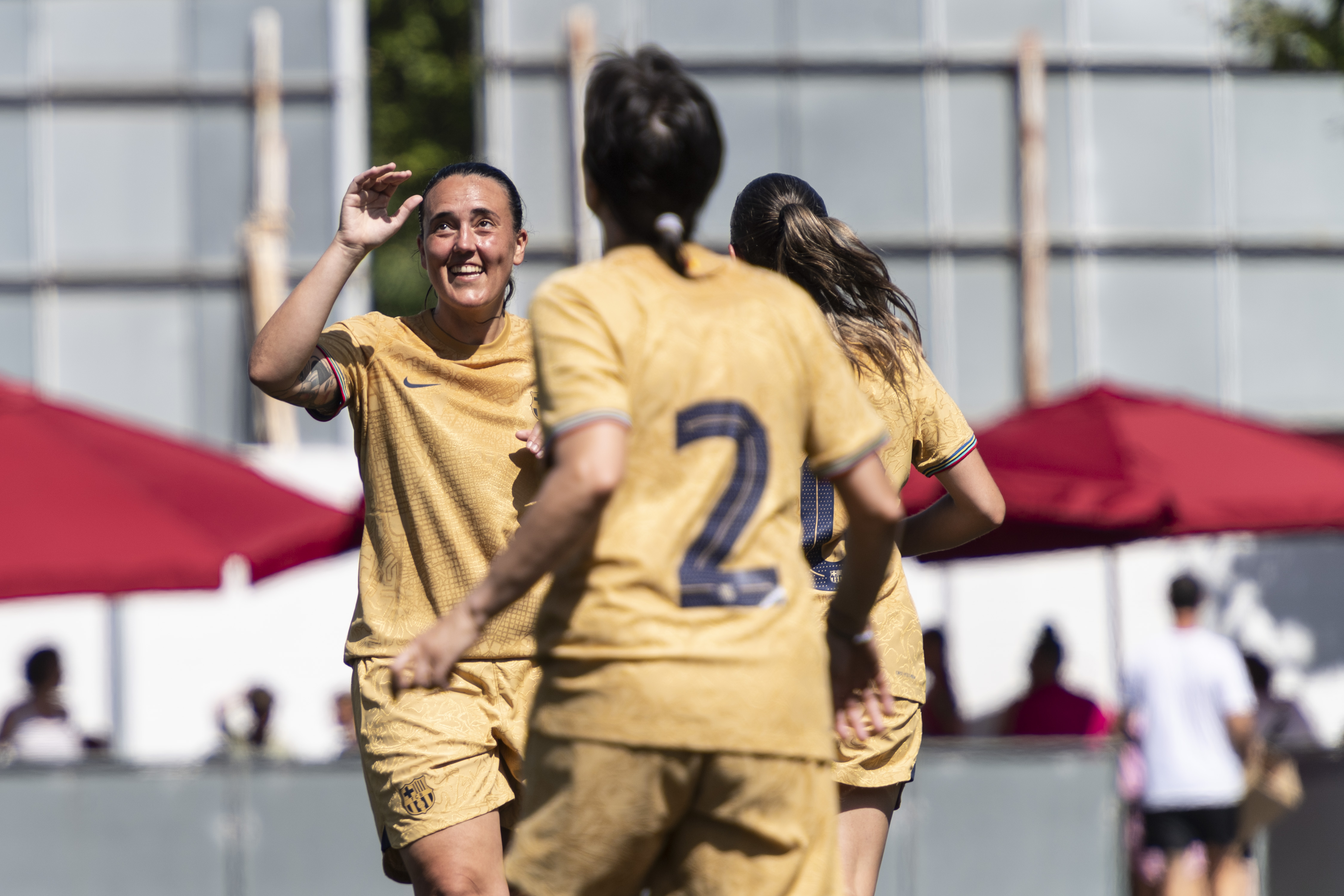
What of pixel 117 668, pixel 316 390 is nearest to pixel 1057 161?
pixel 117 668

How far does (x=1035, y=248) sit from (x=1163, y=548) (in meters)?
3.24

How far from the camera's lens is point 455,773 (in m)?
3.58

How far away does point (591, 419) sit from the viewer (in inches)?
91.9

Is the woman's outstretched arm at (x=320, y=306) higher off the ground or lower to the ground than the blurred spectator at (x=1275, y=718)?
higher

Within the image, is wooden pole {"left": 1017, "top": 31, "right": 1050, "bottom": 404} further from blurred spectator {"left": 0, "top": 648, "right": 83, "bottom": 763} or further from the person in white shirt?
blurred spectator {"left": 0, "top": 648, "right": 83, "bottom": 763}

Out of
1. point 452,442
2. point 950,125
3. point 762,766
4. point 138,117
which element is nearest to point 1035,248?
point 950,125

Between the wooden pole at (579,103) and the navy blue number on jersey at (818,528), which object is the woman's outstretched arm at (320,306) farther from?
the wooden pole at (579,103)

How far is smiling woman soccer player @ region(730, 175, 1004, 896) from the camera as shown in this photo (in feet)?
12.0

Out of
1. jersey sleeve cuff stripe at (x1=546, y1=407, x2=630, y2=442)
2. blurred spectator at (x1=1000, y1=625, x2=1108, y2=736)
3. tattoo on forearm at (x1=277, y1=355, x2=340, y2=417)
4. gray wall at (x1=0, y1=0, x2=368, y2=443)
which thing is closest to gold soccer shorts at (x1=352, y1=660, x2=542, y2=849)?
tattoo on forearm at (x1=277, y1=355, x2=340, y2=417)

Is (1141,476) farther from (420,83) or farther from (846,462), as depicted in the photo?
(420,83)

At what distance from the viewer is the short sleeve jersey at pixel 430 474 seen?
11.9 feet

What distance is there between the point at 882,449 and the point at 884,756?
0.70 m

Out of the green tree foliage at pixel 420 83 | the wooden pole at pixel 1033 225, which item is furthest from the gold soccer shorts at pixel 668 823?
the green tree foliage at pixel 420 83

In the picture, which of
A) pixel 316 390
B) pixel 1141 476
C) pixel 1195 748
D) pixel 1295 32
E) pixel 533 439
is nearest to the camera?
pixel 316 390
